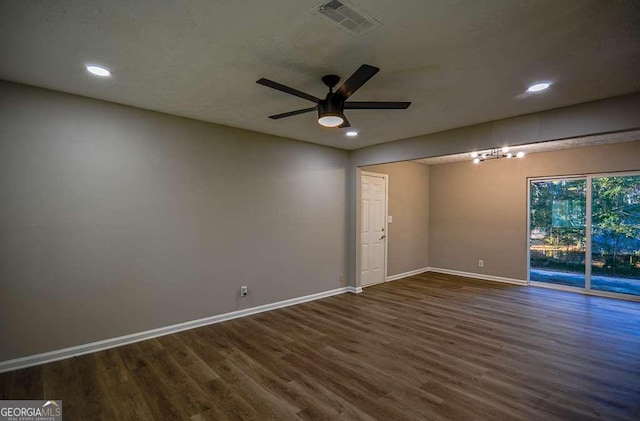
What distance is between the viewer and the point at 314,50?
7.34 ft

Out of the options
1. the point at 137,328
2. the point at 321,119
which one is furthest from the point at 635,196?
the point at 137,328

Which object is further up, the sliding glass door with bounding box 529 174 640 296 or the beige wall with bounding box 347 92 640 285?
the beige wall with bounding box 347 92 640 285

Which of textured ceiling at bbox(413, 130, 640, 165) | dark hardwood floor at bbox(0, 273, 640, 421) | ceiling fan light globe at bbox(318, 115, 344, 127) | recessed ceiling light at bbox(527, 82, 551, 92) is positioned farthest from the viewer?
textured ceiling at bbox(413, 130, 640, 165)

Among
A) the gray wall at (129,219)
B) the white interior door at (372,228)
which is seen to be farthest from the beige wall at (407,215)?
the gray wall at (129,219)

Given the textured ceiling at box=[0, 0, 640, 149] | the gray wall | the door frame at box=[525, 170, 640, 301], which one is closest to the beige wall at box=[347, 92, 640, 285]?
the textured ceiling at box=[0, 0, 640, 149]

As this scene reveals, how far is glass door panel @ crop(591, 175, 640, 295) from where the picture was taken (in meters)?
5.22

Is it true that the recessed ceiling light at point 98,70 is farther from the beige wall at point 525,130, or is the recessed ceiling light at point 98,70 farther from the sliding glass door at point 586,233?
the sliding glass door at point 586,233

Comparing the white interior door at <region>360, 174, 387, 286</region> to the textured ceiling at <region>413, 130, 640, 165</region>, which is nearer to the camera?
the textured ceiling at <region>413, 130, 640, 165</region>

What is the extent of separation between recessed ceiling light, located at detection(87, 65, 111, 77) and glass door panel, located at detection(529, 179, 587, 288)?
23.6 ft

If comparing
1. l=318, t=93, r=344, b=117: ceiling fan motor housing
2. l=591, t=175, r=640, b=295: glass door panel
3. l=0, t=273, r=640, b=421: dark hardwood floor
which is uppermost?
l=318, t=93, r=344, b=117: ceiling fan motor housing

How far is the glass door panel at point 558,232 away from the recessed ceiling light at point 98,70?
721 centimetres

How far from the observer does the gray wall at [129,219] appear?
2916mm

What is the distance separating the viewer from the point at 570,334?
3.72 m

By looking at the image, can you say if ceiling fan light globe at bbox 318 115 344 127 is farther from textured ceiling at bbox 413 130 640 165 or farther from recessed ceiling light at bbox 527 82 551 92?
textured ceiling at bbox 413 130 640 165
